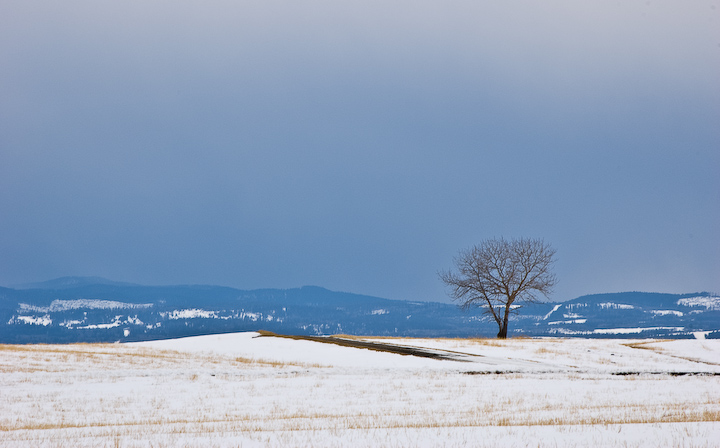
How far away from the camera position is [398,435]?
13.8 meters

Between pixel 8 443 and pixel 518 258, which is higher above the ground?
pixel 518 258

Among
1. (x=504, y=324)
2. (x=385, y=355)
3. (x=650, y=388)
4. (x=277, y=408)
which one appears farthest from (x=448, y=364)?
(x=504, y=324)

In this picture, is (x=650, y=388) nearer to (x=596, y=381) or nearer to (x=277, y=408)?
(x=596, y=381)

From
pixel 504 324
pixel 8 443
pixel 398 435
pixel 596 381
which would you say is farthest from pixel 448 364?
pixel 504 324

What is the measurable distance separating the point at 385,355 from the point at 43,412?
22.9 metres

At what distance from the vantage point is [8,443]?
527 inches

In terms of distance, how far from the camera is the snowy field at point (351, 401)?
43.9 feet

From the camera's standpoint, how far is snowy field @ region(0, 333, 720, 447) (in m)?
13.4

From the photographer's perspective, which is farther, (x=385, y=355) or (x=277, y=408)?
(x=385, y=355)

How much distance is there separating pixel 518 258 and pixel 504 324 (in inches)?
283

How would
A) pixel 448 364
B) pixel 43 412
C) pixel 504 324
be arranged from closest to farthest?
pixel 43 412 < pixel 448 364 < pixel 504 324

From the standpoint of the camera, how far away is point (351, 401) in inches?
847

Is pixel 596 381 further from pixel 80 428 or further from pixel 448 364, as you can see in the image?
pixel 80 428

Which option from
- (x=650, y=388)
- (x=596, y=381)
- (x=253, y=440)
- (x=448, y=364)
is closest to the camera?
(x=253, y=440)
